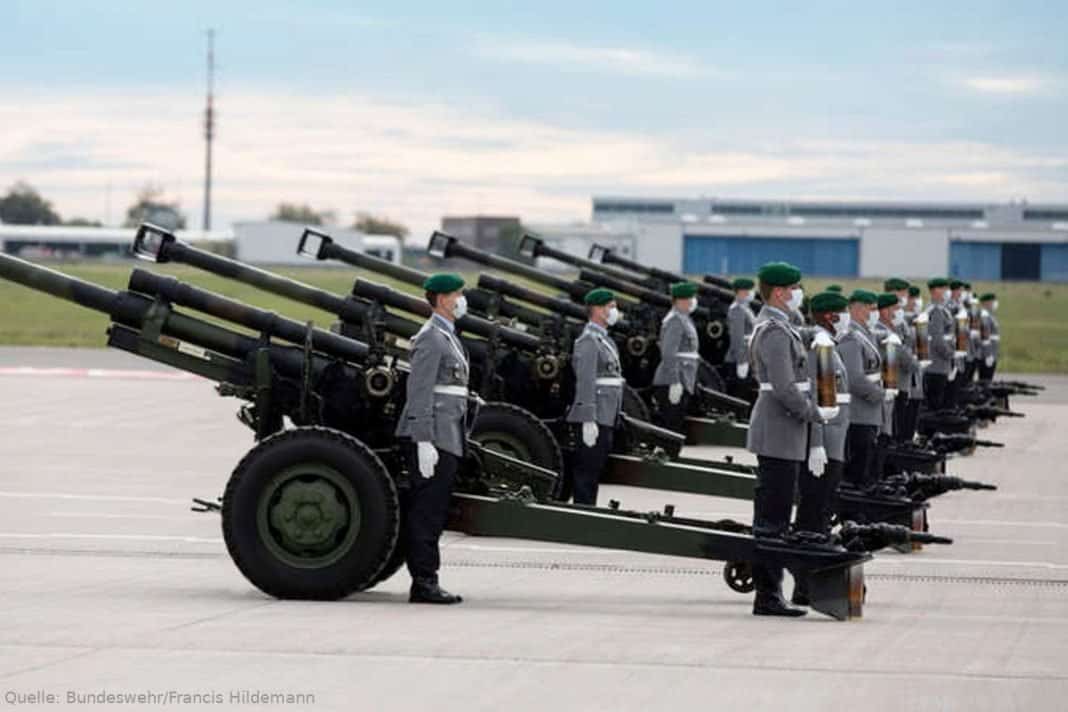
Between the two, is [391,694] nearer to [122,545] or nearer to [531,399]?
[122,545]

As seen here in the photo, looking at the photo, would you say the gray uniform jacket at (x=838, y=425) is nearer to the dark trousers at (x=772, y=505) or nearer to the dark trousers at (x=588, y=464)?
the dark trousers at (x=772, y=505)

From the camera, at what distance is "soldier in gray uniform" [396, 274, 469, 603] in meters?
13.6

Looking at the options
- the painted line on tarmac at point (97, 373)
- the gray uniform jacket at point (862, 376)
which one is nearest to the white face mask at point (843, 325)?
the gray uniform jacket at point (862, 376)

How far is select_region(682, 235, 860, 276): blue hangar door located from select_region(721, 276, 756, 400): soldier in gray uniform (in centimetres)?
9203

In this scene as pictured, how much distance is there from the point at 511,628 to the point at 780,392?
2.24 m

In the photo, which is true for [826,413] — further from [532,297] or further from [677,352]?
[677,352]

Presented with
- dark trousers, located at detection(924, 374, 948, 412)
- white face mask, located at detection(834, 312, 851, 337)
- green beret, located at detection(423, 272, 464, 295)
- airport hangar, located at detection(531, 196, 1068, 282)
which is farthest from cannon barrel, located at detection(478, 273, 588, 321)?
airport hangar, located at detection(531, 196, 1068, 282)

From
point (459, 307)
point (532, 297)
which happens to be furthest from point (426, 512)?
point (532, 297)

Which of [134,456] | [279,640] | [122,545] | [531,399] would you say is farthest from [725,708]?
[134,456]

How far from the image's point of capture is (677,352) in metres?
24.6

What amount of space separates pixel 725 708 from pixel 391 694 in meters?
1.30

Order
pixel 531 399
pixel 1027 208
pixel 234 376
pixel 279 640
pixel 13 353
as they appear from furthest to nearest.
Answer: pixel 1027 208 < pixel 13 353 < pixel 531 399 < pixel 234 376 < pixel 279 640

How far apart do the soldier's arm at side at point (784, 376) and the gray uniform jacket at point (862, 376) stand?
188 inches

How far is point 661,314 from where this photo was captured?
2767 cm
